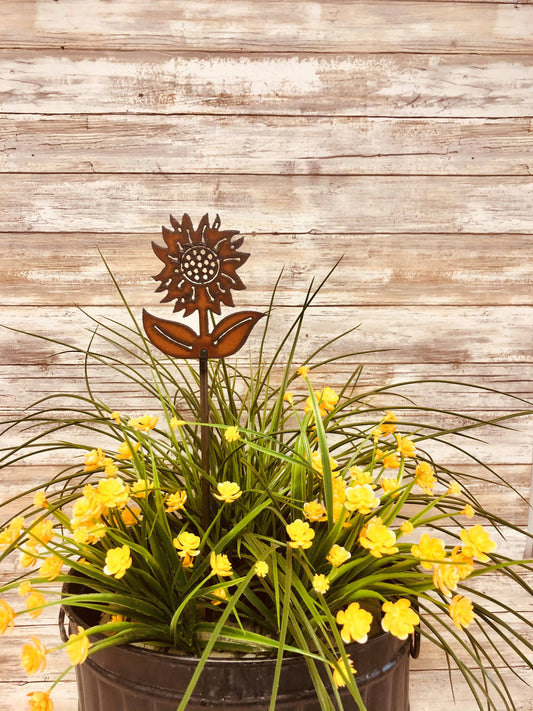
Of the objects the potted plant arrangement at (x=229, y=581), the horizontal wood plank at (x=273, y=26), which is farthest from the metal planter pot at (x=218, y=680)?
the horizontal wood plank at (x=273, y=26)

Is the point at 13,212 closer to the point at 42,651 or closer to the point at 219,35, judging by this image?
the point at 219,35

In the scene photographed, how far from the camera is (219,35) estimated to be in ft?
3.37

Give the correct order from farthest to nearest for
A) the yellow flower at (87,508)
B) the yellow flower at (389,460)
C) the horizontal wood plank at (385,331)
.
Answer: the horizontal wood plank at (385,331) < the yellow flower at (389,460) < the yellow flower at (87,508)

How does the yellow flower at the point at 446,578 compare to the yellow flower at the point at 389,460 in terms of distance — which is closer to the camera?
the yellow flower at the point at 446,578

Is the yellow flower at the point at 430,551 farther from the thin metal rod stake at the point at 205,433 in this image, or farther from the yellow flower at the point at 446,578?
the thin metal rod stake at the point at 205,433

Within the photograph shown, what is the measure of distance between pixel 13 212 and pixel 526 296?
1.04m

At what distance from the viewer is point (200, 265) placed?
0.66 m

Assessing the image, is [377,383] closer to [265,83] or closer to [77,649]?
[265,83]

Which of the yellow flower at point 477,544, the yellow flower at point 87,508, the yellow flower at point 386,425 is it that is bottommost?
the yellow flower at point 477,544

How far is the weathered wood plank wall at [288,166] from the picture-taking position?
103cm

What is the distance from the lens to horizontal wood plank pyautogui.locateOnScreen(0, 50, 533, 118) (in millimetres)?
1031

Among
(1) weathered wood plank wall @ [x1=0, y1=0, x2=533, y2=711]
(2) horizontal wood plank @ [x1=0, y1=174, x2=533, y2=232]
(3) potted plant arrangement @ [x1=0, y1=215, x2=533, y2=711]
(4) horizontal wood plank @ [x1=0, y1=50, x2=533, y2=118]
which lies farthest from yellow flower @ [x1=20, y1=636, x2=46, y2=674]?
(4) horizontal wood plank @ [x1=0, y1=50, x2=533, y2=118]

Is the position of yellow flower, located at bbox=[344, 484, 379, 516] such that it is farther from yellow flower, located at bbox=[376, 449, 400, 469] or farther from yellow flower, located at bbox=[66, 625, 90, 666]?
yellow flower, located at bbox=[66, 625, 90, 666]

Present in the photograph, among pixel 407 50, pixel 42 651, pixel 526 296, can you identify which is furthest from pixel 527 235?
pixel 42 651
